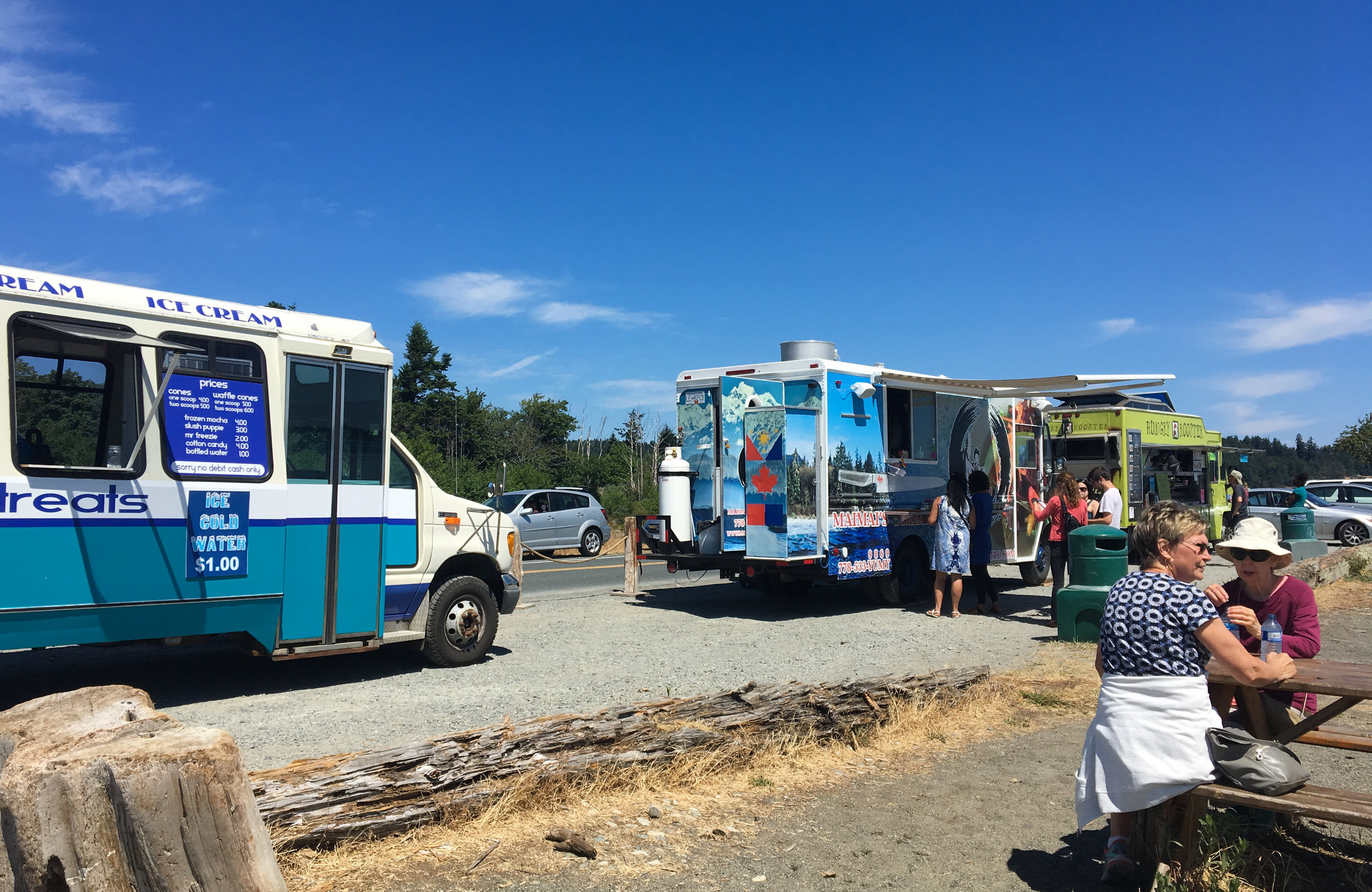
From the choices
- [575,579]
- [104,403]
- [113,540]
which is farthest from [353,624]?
[575,579]

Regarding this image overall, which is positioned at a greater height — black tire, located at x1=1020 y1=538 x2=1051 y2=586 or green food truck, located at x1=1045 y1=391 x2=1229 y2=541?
green food truck, located at x1=1045 y1=391 x2=1229 y2=541

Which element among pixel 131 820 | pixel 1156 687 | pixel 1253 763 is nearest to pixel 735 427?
pixel 1156 687

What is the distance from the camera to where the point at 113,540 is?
248 inches

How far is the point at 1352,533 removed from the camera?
23953 millimetres

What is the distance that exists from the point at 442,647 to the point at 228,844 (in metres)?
5.52

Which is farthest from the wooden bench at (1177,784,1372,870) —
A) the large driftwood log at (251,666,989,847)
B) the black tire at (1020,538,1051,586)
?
the black tire at (1020,538,1051,586)

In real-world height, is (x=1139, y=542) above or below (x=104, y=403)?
below

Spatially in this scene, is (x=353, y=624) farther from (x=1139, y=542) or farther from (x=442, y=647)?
(x=1139, y=542)

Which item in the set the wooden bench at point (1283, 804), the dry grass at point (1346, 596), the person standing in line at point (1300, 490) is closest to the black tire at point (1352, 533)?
the person standing in line at point (1300, 490)

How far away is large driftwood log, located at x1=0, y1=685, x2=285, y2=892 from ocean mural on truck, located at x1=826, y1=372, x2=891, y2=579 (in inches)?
356

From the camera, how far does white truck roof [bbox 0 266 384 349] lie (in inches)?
240

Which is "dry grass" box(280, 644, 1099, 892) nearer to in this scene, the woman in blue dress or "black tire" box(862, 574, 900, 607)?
the woman in blue dress

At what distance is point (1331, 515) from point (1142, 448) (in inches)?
379

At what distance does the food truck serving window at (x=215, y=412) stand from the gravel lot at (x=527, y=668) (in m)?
1.75
